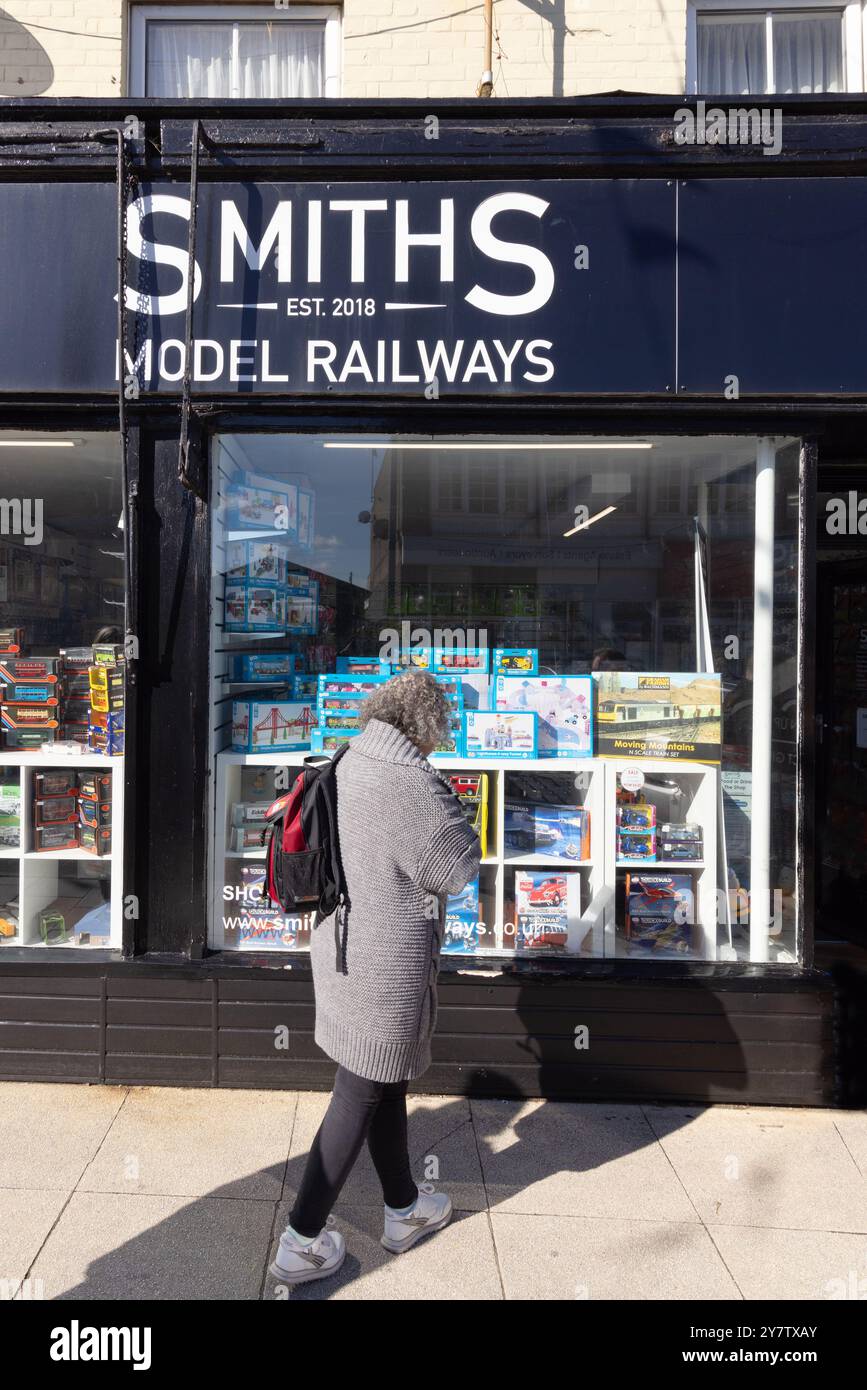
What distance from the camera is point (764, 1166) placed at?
3.50m

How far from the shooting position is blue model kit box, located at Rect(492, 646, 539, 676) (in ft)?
14.9

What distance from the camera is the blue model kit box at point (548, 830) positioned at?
4.42m

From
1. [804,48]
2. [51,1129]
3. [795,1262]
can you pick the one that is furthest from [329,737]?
[804,48]

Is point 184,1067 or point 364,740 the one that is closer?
point 364,740

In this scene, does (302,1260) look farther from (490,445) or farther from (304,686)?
(490,445)

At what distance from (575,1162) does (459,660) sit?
Answer: 7.94 feet

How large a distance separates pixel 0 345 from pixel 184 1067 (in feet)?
11.5

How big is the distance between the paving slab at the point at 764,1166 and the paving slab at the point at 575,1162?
0.10m

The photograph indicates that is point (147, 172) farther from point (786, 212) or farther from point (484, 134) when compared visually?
point (786, 212)

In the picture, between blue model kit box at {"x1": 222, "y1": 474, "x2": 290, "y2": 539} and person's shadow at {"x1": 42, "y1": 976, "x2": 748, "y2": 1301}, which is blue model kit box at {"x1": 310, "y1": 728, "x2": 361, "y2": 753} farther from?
person's shadow at {"x1": 42, "y1": 976, "x2": 748, "y2": 1301}

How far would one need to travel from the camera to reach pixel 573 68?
4.72 metres

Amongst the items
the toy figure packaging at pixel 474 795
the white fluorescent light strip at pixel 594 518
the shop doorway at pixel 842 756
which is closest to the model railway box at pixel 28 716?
the toy figure packaging at pixel 474 795

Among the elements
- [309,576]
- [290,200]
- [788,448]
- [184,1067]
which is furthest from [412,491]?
[184,1067]

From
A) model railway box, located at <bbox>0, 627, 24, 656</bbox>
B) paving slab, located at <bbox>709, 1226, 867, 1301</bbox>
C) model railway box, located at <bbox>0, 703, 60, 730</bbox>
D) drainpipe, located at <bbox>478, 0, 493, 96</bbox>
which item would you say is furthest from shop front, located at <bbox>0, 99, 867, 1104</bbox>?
paving slab, located at <bbox>709, 1226, 867, 1301</bbox>
